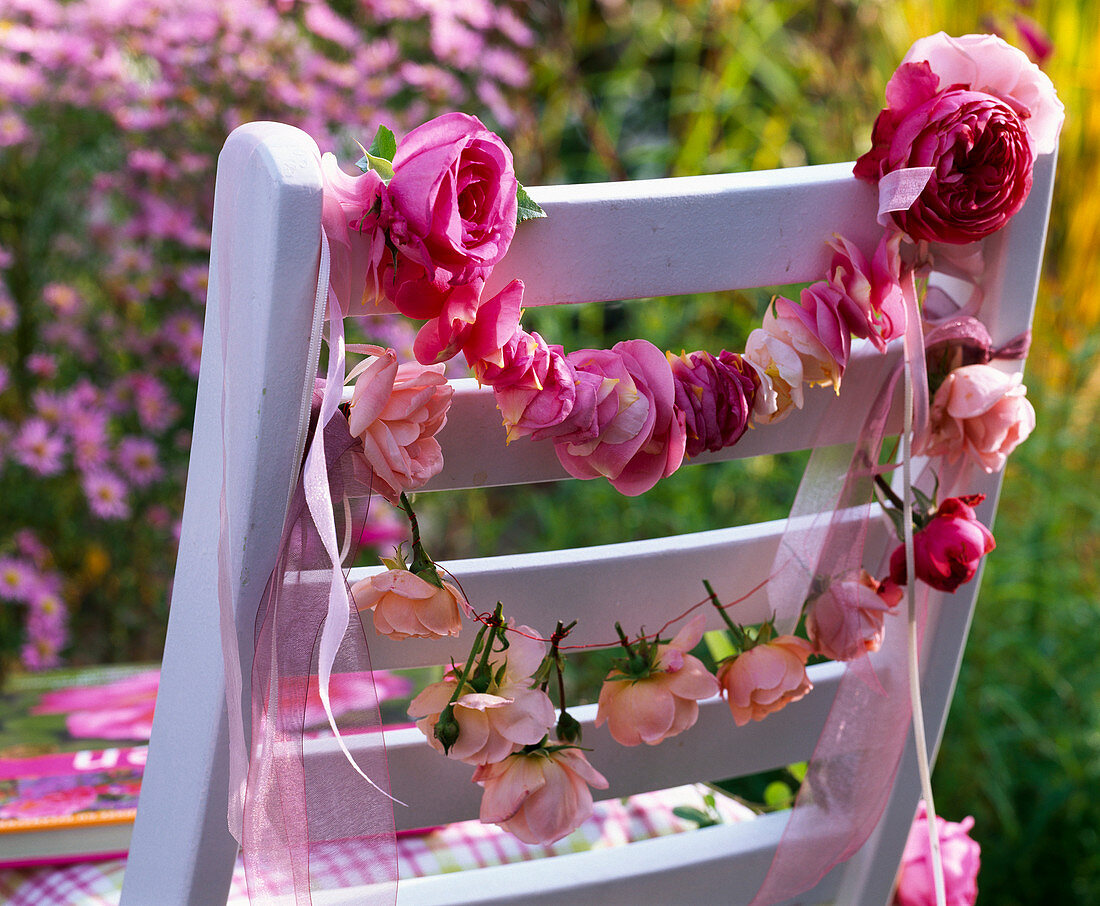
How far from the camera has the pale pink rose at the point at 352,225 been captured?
416mm

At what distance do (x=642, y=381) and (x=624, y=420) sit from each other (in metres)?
0.03

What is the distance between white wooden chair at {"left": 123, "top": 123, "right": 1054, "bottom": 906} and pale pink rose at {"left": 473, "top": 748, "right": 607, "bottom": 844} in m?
0.07

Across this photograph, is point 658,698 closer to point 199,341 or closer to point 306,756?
point 306,756

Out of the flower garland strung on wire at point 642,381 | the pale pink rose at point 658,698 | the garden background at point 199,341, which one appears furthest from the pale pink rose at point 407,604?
the garden background at point 199,341

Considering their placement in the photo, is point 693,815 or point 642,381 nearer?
point 642,381

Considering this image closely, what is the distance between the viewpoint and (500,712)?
0.51m

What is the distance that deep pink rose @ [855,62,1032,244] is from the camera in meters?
0.50

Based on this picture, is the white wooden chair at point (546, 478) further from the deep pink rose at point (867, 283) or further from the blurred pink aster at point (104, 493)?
the blurred pink aster at point (104, 493)

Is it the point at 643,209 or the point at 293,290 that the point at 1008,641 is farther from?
the point at 293,290

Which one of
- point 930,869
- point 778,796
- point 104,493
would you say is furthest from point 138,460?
point 930,869

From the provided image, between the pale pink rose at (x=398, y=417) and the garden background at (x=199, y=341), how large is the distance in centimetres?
135

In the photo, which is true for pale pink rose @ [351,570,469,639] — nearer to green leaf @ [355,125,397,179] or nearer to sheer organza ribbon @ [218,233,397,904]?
sheer organza ribbon @ [218,233,397,904]

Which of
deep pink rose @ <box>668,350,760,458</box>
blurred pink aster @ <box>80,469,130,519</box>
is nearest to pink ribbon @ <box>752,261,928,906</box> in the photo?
deep pink rose @ <box>668,350,760,458</box>

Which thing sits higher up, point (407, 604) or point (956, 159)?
point (956, 159)
